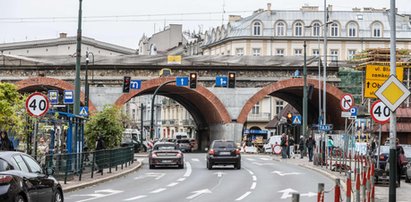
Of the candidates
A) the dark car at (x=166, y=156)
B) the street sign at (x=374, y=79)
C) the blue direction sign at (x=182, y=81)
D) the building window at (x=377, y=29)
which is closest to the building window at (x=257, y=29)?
the building window at (x=377, y=29)

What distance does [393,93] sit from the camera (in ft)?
Result: 59.8

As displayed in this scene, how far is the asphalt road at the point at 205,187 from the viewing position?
22719 mm

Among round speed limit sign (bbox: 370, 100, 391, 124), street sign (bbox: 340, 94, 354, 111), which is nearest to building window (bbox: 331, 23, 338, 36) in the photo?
street sign (bbox: 340, 94, 354, 111)

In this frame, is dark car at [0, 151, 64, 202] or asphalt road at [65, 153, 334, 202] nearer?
dark car at [0, 151, 64, 202]

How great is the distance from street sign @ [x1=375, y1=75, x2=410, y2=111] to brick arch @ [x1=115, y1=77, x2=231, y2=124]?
44.9 m

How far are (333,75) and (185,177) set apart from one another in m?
37.3

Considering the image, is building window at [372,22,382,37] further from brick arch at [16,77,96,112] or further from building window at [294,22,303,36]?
brick arch at [16,77,96,112]

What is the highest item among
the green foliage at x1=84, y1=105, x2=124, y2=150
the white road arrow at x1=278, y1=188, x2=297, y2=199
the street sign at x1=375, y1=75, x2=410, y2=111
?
the street sign at x1=375, y1=75, x2=410, y2=111

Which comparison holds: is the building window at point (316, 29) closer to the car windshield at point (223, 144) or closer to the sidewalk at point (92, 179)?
the car windshield at point (223, 144)

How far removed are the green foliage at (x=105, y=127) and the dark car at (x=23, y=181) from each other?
20.3 metres

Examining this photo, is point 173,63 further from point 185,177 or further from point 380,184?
point 380,184

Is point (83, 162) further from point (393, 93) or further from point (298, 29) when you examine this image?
point (298, 29)

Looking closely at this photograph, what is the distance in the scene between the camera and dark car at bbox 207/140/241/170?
129ft

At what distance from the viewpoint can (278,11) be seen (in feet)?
349
